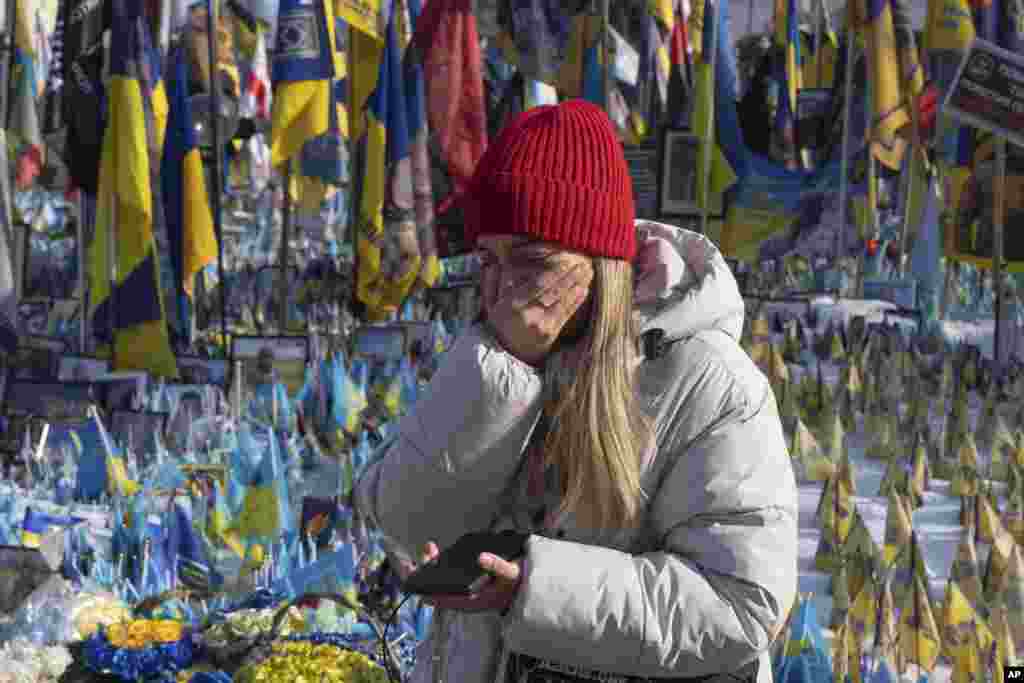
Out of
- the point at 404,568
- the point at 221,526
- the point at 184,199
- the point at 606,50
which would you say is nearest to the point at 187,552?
the point at 221,526

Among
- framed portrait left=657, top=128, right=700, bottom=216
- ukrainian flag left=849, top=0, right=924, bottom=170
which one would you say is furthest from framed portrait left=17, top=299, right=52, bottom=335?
ukrainian flag left=849, top=0, right=924, bottom=170

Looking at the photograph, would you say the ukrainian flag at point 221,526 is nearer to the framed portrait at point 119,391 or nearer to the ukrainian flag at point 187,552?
the ukrainian flag at point 187,552

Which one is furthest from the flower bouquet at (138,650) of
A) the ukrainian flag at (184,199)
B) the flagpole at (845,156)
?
the flagpole at (845,156)

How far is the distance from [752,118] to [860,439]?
4.98 meters

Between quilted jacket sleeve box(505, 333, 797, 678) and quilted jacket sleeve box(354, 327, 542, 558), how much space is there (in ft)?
0.51

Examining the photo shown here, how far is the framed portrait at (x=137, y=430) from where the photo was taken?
19.7 ft

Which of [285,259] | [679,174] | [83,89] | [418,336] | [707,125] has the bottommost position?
[418,336]

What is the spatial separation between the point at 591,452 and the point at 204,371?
6.33 metres

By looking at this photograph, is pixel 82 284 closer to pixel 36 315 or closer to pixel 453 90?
pixel 36 315

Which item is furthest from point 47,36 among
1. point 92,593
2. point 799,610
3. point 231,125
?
point 799,610

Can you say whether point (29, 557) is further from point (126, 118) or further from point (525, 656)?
point (126, 118)

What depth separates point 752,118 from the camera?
440 inches

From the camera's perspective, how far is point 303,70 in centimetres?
855

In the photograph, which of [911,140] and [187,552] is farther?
[911,140]
